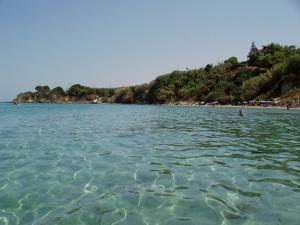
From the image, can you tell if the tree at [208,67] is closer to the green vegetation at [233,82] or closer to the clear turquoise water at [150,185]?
the green vegetation at [233,82]

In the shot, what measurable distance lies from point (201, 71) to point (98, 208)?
12651cm

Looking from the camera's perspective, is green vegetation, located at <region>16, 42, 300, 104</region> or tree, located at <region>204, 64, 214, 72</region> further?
tree, located at <region>204, 64, 214, 72</region>

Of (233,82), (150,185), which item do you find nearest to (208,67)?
(233,82)

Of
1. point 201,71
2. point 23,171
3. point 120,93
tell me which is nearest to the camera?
point 23,171

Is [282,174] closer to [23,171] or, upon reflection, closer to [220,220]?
[220,220]

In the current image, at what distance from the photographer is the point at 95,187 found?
8305mm

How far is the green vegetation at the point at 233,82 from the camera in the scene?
264 feet

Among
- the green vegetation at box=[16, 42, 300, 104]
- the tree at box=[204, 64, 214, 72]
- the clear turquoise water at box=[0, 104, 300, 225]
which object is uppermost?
the tree at box=[204, 64, 214, 72]

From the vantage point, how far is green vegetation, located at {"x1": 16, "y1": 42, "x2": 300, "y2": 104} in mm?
80562

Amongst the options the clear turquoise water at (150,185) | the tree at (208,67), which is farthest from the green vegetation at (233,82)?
the clear turquoise water at (150,185)

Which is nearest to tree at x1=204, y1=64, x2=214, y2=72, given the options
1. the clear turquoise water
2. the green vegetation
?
the green vegetation

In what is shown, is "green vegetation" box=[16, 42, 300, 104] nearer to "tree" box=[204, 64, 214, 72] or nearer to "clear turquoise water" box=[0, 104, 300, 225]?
"tree" box=[204, 64, 214, 72]

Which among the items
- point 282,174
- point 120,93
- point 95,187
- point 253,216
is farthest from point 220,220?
point 120,93

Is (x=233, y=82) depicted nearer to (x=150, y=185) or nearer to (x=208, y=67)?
(x=208, y=67)
